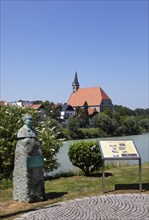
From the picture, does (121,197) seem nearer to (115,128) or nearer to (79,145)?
(79,145)

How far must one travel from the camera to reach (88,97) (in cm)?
10350

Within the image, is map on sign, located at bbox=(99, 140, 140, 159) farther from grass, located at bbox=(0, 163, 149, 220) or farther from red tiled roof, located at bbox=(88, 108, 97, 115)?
red tiled roof, located at bbox=(88, 108, 97, 115)

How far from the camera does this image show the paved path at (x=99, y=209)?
5777 mm

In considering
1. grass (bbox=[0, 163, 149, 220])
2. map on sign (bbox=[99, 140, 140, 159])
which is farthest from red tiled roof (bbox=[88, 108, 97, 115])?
map on sign (bbox=[99, 140, 140, 159])

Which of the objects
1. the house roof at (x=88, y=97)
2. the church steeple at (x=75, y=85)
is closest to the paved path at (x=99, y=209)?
the house roof at (x=88, y=97)

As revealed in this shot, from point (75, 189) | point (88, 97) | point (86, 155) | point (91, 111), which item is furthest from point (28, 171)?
point (88, 97)

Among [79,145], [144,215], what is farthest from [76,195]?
[79,145]

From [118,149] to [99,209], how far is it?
201 cm

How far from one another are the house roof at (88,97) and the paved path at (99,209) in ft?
304

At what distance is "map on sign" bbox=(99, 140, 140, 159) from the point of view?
7703 mm

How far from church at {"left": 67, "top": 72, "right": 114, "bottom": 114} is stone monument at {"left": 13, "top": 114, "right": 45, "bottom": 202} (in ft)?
293

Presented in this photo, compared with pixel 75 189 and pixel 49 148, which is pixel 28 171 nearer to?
pixel 75 189

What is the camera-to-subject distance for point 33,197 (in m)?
7.11

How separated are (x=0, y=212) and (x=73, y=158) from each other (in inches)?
172
